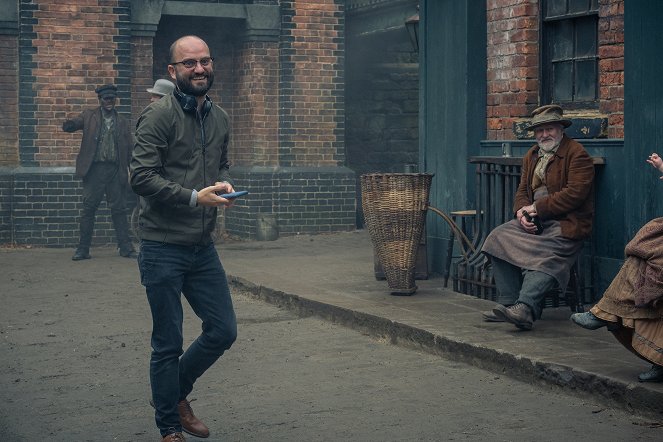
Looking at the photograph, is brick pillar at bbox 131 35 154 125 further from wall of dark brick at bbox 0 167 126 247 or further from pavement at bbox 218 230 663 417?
pavement at bbox 218 230 663 417

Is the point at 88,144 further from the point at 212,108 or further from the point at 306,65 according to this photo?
the point at 212,108

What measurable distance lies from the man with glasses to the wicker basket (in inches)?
155

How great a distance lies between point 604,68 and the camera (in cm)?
844

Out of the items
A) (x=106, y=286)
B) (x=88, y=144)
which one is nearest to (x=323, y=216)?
(x=88, y=144)

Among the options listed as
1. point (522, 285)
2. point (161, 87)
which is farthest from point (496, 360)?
point (161, 87)

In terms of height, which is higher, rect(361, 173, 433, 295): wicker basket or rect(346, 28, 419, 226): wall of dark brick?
rect(346, 28, 419, 226): wall of dark brick

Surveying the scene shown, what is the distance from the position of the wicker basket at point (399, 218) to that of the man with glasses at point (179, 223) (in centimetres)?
393

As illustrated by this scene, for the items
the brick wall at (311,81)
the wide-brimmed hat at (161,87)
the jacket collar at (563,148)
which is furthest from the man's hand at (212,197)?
the brick wall at (311,81)

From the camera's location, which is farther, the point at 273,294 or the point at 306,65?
the point at 306,65

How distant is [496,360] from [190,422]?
7.04 ft

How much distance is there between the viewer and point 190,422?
5.45m

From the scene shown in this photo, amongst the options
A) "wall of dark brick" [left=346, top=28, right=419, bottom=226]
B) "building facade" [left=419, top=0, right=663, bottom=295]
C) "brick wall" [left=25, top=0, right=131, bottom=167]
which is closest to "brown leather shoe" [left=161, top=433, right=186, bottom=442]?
"building facade" [left=419, top=0, right=663, bottom=295]

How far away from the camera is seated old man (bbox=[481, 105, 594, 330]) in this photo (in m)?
7.56

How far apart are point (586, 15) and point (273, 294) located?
11.4 ft
